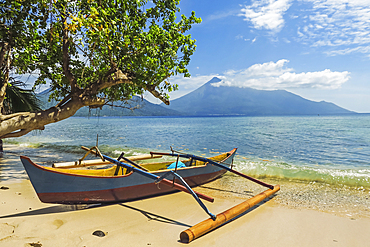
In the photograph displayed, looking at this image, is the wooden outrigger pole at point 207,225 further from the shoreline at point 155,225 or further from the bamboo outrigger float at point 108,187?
the shoreline at point 155,225

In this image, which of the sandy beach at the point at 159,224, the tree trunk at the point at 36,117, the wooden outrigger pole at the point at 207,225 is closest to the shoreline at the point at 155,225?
the sandy beach at the point at 159,224

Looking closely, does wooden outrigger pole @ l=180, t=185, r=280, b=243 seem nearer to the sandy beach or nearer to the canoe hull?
the sandy beach

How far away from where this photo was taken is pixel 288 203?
6.57 meters

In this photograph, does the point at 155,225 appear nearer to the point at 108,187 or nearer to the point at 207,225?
the point at 207,225

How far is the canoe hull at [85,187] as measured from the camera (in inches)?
185

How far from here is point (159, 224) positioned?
4.85m

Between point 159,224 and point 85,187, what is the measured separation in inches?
77.8

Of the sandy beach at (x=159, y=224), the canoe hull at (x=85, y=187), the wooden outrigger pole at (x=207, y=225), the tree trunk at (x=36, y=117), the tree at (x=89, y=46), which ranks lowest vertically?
the sandy beach at (x=159, y=224)

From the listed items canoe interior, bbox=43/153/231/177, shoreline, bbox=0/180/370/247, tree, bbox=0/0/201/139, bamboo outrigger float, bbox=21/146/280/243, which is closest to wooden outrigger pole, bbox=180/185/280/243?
bamboo outrigger float, bbox=21/146/280/243

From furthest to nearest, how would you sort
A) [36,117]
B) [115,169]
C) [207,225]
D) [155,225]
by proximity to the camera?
[36,117]
[115,169]
[155,225]
[207,225]

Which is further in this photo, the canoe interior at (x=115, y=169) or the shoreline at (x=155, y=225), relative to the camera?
the canoe interior at (x=115, y=169)

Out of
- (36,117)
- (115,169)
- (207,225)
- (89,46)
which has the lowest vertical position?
(207,225)

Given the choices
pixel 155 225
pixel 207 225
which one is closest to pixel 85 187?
pixel 155 225

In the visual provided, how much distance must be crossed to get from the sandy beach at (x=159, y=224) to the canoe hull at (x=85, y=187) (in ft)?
0.92
